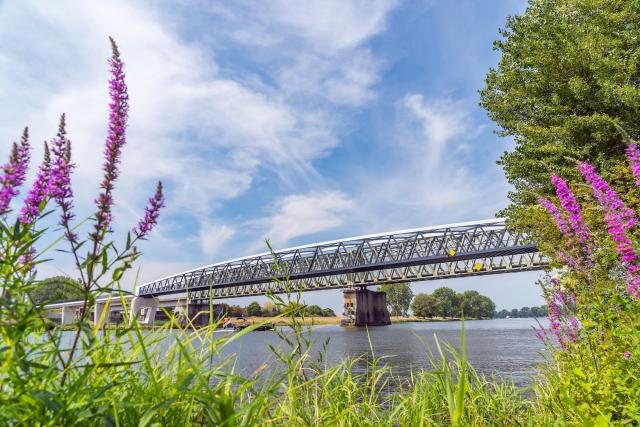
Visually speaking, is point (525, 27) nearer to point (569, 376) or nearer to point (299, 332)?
point (569, 376)

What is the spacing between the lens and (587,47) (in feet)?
64.6

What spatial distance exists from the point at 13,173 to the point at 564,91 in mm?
25162

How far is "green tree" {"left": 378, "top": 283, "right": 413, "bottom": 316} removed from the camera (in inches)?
7200

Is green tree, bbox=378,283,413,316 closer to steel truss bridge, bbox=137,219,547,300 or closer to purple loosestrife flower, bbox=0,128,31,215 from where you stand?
steel truss bridge, bbox=137,219,547,300

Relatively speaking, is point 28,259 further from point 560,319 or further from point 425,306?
point 425,306

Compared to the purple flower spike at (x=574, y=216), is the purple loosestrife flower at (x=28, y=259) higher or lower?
lower

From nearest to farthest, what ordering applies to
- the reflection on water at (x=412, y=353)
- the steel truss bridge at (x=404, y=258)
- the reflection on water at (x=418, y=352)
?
the reflection on water at (x=412, y=353), the reflection on water at (x=418, y=352), the steel truss bridge at (x=404, y=258)

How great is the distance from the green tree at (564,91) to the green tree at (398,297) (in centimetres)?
15726

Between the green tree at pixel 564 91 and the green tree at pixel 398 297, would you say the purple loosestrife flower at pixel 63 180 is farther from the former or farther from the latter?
the green tree at pixel 398 297

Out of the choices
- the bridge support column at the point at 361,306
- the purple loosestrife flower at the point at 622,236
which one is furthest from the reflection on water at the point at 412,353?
the bridge support column at the point at 361,306

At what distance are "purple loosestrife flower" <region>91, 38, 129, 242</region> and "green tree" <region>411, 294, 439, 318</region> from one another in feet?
659

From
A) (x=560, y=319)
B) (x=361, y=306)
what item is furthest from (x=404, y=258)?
(x=560, y=319)

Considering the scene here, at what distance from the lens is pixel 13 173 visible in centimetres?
223

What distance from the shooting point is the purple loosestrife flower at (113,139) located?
7.46ft
